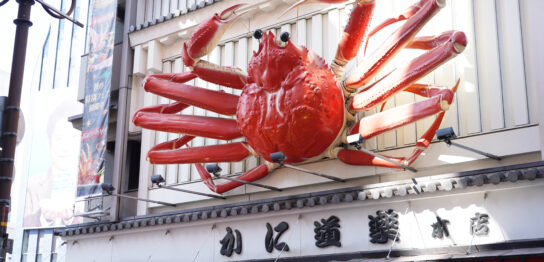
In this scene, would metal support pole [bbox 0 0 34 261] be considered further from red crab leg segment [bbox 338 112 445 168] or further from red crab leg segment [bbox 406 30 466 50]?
red crab leg segment [bbox 406 30 466 50]

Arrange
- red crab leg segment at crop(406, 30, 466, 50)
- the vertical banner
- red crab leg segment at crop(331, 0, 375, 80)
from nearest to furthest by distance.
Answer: red crab leg segment at crop(406, 30, 466, 50) → red crab leg segment at crop(331, 0, 375, 80) → the vertical banner

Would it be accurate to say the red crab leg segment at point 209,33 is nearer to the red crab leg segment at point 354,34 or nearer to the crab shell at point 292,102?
the crab shell at point 292,102

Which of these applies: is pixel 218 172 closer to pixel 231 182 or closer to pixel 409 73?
pixel 231 182

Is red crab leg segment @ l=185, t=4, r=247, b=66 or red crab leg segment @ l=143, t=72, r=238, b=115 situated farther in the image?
red crab leg segment @ l=143, t=72, r=238, b=115

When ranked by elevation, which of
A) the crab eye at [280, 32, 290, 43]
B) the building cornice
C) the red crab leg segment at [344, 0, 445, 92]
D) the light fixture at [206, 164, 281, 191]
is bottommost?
the building cornice

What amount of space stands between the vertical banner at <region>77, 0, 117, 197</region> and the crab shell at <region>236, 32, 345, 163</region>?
13.3 feet

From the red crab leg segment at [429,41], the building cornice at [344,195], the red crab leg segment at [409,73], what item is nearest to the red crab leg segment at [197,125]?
the building cornice at [344,195]

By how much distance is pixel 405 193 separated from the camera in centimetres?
854

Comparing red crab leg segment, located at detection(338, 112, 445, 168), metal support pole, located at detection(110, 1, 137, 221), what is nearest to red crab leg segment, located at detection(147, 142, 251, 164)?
red crab leg segment, located at detection(338, 112, 445, 168)

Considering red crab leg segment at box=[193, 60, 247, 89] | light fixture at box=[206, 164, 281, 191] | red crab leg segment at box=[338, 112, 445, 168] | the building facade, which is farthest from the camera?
red crab leg segment at box=[193, 60, 247, 89]

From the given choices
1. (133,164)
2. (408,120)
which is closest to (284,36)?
(408,120)

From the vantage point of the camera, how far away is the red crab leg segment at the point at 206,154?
10.5 m

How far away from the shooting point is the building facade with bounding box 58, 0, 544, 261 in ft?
26.5

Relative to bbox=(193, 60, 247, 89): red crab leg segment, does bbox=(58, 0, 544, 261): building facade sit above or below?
below
